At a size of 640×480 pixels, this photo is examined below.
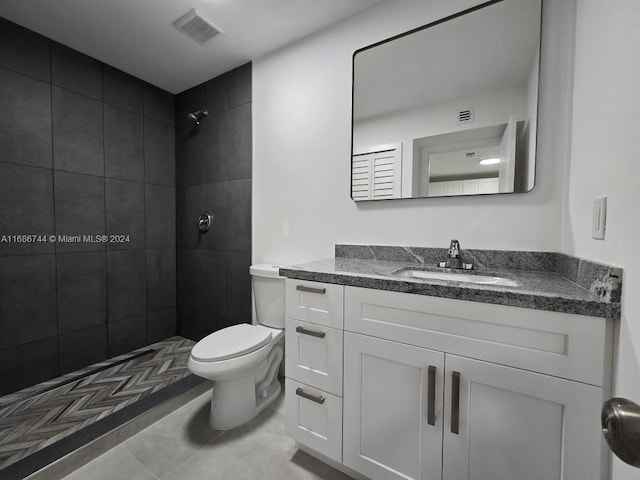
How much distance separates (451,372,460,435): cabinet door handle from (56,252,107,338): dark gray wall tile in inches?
93.3

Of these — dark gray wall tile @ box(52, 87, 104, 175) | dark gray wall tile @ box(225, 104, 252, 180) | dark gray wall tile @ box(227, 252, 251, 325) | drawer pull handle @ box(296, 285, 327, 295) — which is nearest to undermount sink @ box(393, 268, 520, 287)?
drawer pull handle @ box(296, 285, 327, 295)

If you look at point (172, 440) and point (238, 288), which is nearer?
point (172, 440)

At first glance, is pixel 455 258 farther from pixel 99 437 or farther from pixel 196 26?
pixel 196 26

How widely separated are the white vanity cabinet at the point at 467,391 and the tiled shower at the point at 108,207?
127 centimetres

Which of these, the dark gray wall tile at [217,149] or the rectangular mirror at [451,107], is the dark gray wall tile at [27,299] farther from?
the rectangular mirror at [451,107]

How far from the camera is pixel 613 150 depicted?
2.33 ft

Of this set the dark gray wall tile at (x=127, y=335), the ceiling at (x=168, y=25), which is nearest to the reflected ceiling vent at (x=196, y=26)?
the ceiling at (x=168, y=25)

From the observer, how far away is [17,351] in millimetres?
1655

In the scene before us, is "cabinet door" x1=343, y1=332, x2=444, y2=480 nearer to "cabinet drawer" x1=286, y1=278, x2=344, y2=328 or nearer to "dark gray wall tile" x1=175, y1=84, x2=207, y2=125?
"cabinet drawer" x1=286, y1=278, x2=344, y2=328

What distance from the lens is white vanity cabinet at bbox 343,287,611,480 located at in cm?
70

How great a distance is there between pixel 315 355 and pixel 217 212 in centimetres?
152

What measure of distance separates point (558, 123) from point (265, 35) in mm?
1675

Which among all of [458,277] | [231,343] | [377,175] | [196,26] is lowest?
[231,343]

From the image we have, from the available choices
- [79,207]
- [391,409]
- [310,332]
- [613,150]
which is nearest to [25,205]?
[79,207]
